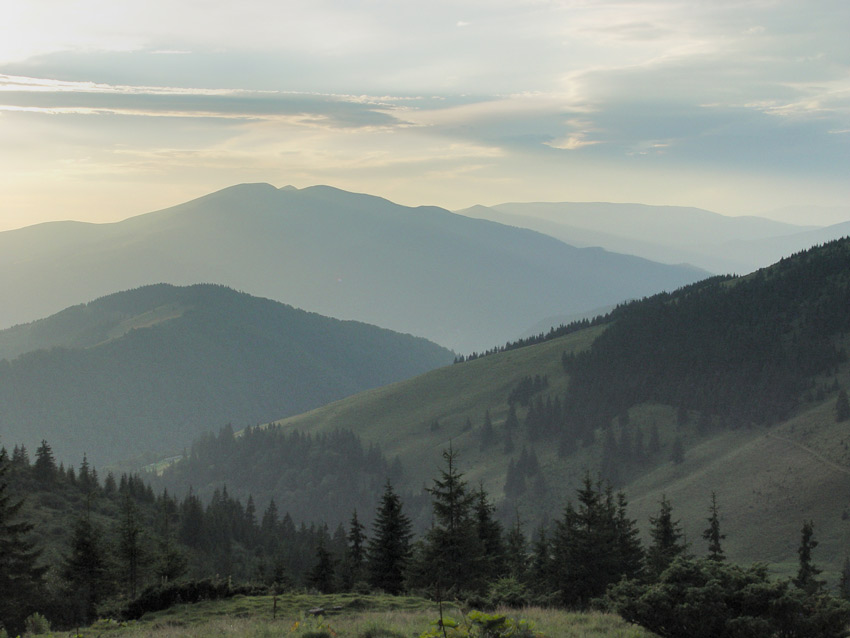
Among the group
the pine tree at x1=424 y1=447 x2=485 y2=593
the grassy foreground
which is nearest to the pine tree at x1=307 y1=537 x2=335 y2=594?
the pine tree at x1=424 y1=447 x2=485 y2=593

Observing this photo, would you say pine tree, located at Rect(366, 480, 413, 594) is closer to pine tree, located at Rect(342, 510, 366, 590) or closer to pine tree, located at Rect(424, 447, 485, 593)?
pine tree, located at Rect(342, 510, 366, 590)

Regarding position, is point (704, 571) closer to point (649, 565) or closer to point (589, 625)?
point (589, 625)

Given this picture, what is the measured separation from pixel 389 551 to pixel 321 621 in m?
36.4

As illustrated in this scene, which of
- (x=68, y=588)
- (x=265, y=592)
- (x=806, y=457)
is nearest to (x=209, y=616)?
(x=265, y=592)

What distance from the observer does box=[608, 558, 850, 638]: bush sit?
666 inches

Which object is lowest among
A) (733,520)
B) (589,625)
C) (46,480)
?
(733,520)

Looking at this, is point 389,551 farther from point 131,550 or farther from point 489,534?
point 131,550

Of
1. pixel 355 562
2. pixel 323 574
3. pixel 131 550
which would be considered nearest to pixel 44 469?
pixel 323 574

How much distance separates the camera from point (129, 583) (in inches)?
1893

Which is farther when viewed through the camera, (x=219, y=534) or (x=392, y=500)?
(x=219, y=534)

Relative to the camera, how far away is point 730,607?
693 inches

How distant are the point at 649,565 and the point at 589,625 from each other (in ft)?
102

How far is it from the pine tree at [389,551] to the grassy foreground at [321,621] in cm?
2405

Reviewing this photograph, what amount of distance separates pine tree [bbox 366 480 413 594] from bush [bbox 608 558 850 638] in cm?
3600
